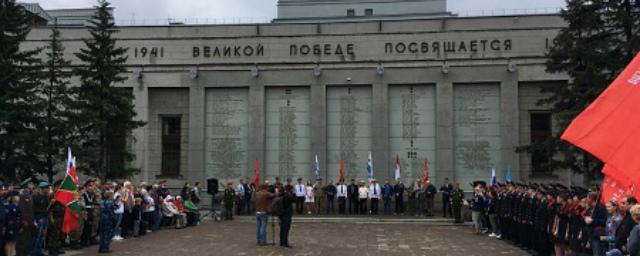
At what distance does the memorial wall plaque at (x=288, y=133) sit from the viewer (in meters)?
36.4

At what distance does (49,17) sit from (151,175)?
26.1 meters

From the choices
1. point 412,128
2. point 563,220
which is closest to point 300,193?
point 412,128

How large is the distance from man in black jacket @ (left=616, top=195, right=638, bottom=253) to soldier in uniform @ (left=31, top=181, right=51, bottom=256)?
12048mm

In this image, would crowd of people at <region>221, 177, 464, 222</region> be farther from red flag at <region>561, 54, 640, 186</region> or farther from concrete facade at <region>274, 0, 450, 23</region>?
red flag at <region>561, 54, 640, 186</region>

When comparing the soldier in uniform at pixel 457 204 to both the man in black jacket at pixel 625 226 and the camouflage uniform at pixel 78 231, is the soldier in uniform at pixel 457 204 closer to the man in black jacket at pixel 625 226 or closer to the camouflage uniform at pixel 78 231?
the camouflage uniform at pixel 78 231

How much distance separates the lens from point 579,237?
13031mm

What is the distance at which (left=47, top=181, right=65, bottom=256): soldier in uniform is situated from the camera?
16.2m

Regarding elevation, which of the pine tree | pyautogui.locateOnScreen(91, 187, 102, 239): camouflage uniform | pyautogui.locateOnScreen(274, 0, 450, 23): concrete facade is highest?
pyautogui.locateOnScreen(274, 0, 450, 23): concrete facade

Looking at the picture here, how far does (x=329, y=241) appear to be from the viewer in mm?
20078

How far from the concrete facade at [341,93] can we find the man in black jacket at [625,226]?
24999mm

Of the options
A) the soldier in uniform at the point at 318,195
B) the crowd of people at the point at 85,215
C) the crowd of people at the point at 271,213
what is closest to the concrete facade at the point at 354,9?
the soldier in uniform at the point at 318,195

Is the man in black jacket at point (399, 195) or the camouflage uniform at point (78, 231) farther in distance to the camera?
the man in black jacket at point (399, 195)

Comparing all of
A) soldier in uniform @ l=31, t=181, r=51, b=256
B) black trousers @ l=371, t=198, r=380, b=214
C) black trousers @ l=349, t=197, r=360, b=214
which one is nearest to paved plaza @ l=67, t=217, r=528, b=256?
soldier in uniform @ l=31, t=181, r=51, b=256

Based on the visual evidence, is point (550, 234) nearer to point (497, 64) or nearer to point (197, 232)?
point (197, 232)
